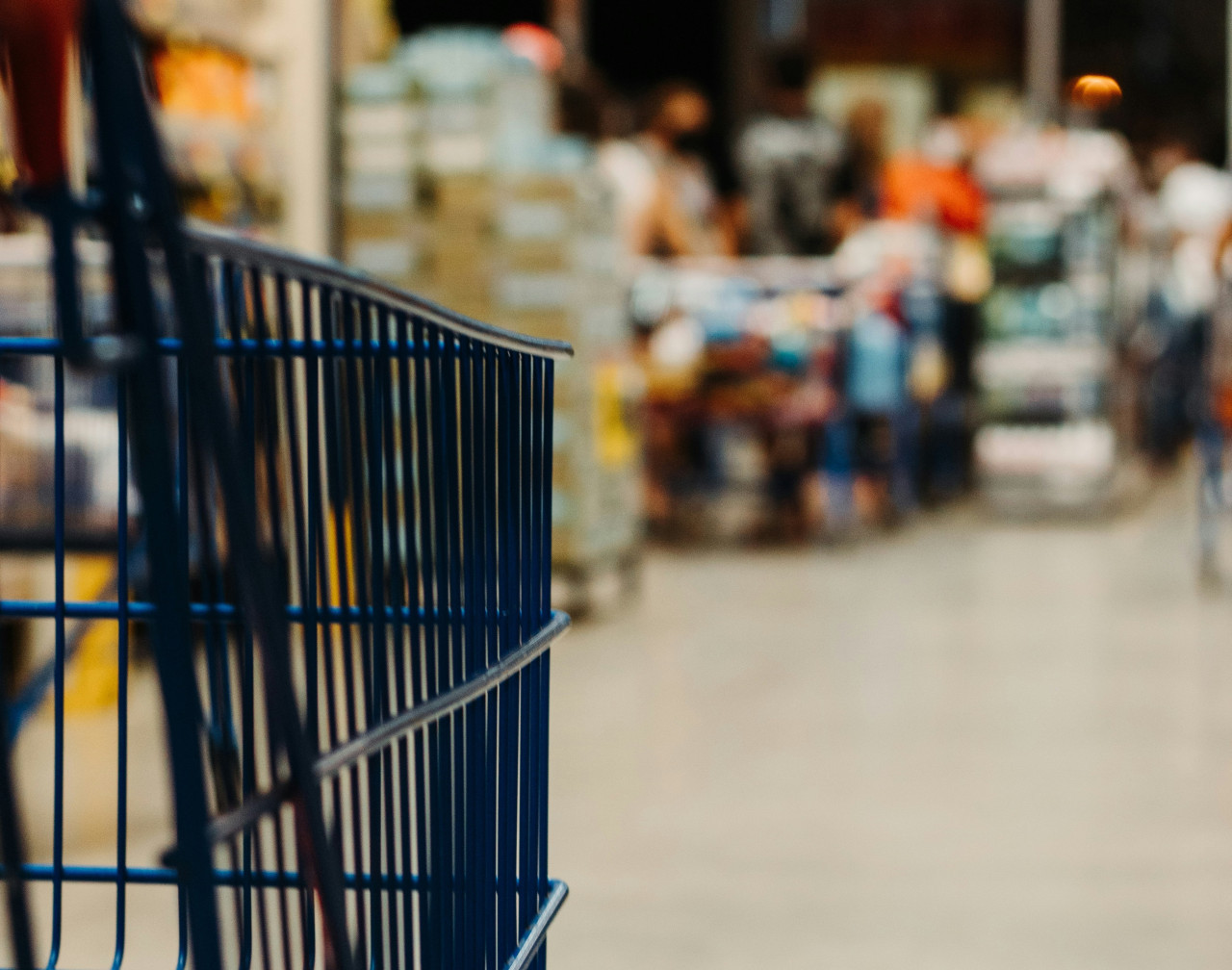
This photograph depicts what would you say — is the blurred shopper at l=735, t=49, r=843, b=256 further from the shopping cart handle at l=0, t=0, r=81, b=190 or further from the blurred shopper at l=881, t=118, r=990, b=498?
the shopping cart handle at l=0, t=0, r=81, b=190

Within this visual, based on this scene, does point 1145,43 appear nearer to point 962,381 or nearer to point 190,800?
point 962,381

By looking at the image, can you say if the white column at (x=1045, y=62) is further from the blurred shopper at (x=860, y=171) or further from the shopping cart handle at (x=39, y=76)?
the shopping cart handle at (x=39, y=76)

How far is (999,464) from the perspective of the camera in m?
9.63

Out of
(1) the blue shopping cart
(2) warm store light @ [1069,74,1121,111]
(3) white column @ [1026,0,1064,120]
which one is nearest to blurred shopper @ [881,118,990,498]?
(2) warm store light @ [1069,74,1121,111]

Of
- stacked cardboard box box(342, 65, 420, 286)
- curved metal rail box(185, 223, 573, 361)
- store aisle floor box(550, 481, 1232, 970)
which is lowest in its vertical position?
store aisle floor box(550, 481, 1232, 970)

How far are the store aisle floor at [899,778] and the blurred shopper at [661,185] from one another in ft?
7.95

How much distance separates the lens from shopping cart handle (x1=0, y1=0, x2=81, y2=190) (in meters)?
0.98

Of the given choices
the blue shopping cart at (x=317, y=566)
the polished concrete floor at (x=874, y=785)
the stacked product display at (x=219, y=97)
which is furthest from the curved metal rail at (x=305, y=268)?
the stacked product display at (x=219, y=97)

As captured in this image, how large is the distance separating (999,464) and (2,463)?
690 centimetres

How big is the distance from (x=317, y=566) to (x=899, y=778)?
2.76 m

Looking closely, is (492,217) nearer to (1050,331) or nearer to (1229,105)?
(1050,331)

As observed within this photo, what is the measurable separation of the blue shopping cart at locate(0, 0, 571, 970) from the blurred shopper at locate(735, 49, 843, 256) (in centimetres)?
839

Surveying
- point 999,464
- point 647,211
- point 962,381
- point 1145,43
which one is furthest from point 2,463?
point 1145,43

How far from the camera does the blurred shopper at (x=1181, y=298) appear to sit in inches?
492
